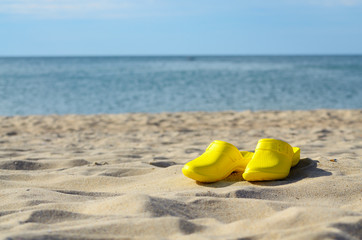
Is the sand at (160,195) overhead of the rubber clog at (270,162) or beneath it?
beneath

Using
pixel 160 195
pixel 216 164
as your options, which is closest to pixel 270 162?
pixel 216 164

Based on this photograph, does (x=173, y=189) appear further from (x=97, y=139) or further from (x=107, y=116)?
(x=107, y=116)

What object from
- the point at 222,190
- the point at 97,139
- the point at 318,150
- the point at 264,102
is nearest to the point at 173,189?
the point at 222,190

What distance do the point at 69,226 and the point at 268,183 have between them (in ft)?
3.89

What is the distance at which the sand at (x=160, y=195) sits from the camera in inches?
60.9

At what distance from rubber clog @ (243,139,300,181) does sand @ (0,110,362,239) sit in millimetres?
66

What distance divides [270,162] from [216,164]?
32 centimetres

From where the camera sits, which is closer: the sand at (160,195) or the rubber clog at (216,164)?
the sand at (160,195)

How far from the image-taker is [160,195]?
2074 millimetres

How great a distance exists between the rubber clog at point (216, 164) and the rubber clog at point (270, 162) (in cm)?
12

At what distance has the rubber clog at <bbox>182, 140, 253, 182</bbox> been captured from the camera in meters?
2.29

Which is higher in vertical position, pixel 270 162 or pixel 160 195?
pixel 270 162

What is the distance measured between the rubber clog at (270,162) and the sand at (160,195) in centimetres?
7

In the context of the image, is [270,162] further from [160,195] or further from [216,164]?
[160,195]
